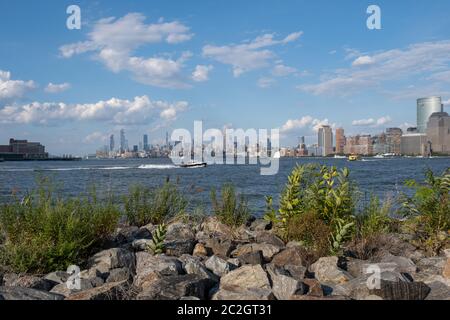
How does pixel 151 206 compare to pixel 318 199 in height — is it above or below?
below

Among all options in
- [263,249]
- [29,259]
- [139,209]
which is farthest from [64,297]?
[139,209]

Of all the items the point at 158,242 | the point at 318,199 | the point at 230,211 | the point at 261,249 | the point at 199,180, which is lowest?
the point at 199,180

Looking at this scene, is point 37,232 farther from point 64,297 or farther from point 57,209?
point 64,297

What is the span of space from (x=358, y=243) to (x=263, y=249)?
1.57m

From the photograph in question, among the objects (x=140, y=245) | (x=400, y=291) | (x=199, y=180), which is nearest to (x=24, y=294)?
(x=140, y=245)

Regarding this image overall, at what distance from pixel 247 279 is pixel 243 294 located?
1.38 ft

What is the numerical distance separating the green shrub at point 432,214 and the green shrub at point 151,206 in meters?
4.69

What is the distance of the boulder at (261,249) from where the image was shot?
6.30 meters

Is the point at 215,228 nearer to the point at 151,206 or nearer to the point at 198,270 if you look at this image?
the point at 151,206

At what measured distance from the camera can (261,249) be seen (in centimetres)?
645

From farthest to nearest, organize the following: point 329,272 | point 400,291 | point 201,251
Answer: point 201,251
point 329,272
point 400,291

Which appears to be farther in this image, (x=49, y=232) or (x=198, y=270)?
(x=49, y=232)

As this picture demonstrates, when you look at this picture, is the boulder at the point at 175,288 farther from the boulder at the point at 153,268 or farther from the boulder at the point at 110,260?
the boulder at the point at 110,260

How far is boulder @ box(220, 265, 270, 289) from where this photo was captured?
489 cm
